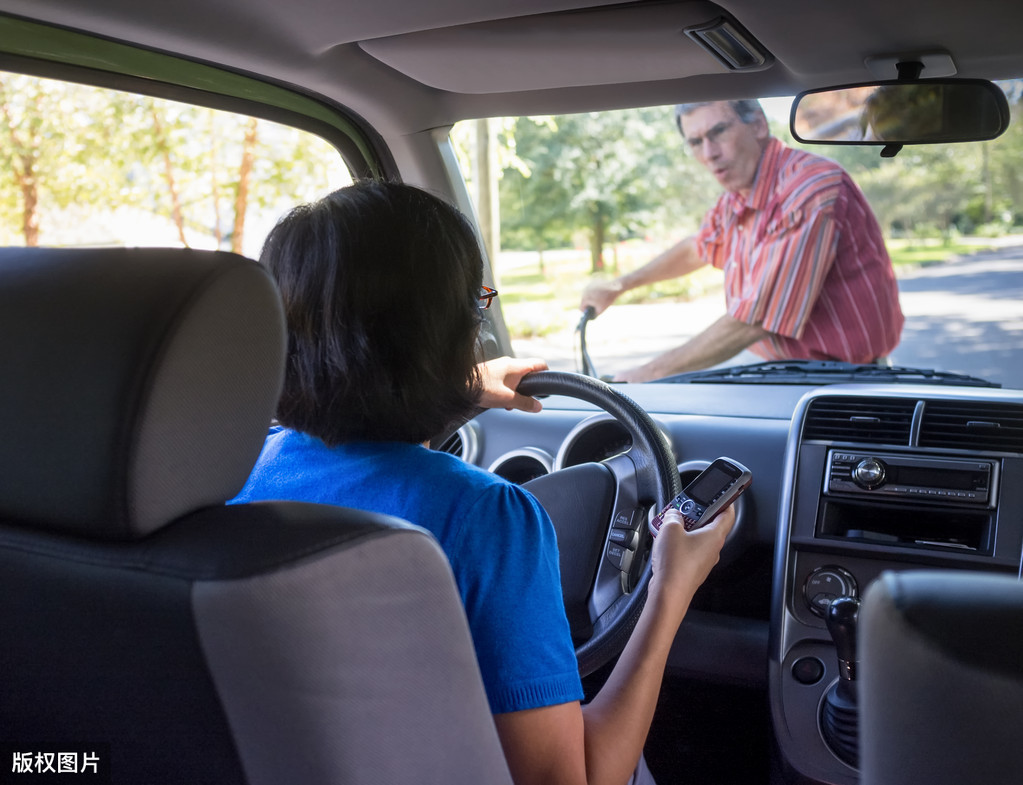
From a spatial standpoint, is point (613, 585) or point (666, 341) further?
point (666, 341)

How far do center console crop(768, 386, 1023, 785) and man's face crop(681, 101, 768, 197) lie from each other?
1032 millimetres

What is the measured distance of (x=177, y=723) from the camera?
110 cm

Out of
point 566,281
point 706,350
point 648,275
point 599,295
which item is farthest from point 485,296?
point 566,281

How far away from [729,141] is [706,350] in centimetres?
73

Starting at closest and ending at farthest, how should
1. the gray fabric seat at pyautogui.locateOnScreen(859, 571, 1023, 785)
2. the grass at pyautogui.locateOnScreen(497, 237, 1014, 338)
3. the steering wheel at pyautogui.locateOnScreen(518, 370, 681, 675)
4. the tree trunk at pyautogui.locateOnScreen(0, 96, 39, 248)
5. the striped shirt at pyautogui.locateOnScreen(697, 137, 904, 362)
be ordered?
the gray fabric seat at pyautogui.locateOnScreen(859, 571, 1023, 785) < the steering wheel at pyautogui.locateOnScreen(518, 370, 681, 675) < the striped shirt at pyautogui.locateOnScreen(697, 137, 904, 362) < the grass at pyautogui.locateOnScreen(497, 237, 1014, 338) < the tree trunk at pyautogui.locateOnScreen(0, 96, 39, 248)

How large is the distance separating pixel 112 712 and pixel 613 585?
4.47 feet

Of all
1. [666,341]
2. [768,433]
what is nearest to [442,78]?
[768,433]

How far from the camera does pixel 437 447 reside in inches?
127

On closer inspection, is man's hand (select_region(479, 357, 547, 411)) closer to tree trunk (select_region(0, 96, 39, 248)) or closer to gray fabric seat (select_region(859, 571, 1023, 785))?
gray fabric seat (select_region(859, 571, 1023, 785))

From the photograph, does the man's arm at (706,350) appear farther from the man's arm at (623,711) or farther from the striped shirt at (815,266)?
the man's arm at (623,711)

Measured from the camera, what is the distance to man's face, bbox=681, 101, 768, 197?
3387 mm

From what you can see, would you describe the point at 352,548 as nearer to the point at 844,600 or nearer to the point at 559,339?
the point at 844,600

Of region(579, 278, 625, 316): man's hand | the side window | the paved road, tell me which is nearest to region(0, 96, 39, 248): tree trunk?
the side window

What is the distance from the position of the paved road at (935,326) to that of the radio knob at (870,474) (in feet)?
1.99
